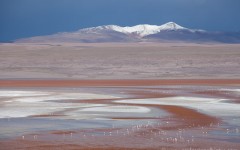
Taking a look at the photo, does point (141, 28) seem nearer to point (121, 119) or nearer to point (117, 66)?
point (117, 66)

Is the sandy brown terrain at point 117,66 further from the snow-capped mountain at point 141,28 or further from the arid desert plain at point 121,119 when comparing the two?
the snow-capped mountain at point 141,28

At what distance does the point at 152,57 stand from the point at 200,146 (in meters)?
51.4

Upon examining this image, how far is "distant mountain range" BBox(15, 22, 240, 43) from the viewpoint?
502ft

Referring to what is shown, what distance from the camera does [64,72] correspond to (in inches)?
2068

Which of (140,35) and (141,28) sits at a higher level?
(141,28)

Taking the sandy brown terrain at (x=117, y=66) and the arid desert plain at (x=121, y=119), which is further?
the sandy brown terrain at (x=117, y=66)

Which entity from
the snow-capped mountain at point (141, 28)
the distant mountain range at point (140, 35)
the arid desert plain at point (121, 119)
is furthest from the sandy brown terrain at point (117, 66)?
the snow-capped mountain at point (141, 28)

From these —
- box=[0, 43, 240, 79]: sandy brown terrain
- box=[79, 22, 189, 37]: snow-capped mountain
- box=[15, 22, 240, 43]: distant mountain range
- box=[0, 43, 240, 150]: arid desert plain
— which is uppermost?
box=[79, 22, 189, 37]: snow-capped mountain

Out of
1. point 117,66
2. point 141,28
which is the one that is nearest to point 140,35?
point 141,28

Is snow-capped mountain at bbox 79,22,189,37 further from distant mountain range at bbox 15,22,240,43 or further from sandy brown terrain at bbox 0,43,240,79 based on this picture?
sandy brown terrain at bbox 0,43,240,79

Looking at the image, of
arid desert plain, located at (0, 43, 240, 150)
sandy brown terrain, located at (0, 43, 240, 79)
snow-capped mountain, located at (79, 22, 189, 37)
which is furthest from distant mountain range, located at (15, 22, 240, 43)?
arid desert plain, located at (0, 43, 240, 150)

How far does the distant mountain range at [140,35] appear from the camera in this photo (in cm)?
15288

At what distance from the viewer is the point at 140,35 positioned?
16750 centimetres

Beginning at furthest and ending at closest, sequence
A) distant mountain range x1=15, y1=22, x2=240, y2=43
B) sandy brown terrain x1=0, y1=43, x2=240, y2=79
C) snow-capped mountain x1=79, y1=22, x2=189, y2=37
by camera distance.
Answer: snow-capped mountain x1=79, y1=22, x2=189, y2=37
distant mountain range x1=15, y1=22, x2=240, y2=43
sandy brown terrain x1=0, y1=43, x2=240, y2=79
